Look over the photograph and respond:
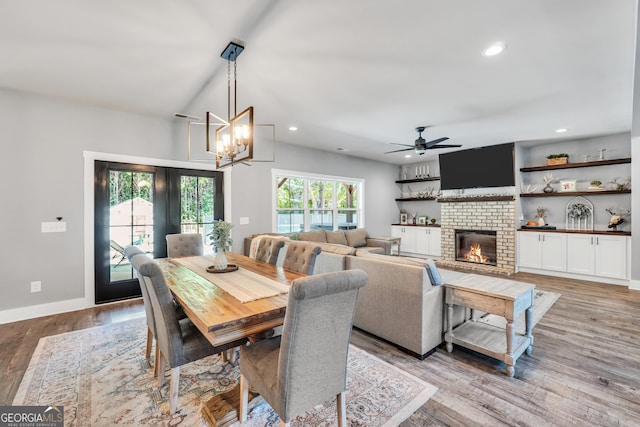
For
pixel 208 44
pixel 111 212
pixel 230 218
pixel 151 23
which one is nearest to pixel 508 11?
pixel 208 44

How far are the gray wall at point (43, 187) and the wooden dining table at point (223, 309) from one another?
8.00ft

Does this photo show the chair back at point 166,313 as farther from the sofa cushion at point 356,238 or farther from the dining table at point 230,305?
the sofa cushion at point 356,238

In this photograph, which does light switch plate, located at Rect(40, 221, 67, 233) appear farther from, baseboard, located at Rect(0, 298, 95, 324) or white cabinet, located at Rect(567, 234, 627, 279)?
white cabinet, located at Rect(567, 234, 627, 279)

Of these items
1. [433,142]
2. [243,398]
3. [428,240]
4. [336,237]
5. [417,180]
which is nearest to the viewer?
[243,398]

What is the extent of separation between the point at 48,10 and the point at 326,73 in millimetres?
2208

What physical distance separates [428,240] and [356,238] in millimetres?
2262

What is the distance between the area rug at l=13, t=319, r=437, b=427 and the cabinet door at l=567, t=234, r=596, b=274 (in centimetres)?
509

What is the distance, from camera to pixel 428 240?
7457mm

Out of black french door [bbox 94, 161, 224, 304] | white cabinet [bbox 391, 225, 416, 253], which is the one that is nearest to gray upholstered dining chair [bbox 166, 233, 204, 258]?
black french door [bbox 94, 161, 224, 304]

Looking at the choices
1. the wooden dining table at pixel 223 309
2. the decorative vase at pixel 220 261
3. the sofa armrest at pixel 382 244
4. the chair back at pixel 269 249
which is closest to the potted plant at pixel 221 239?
the decorative vase at pixel 220 261

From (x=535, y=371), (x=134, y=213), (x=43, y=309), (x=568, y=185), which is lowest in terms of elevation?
(x=535, y=371)

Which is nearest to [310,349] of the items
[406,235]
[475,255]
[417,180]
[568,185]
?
[475,255]

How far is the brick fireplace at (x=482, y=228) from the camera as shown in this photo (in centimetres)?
588

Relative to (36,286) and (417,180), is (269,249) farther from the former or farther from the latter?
(417,180)
